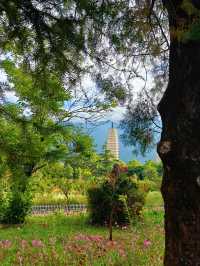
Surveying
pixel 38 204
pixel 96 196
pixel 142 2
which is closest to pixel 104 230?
pixel 96 196

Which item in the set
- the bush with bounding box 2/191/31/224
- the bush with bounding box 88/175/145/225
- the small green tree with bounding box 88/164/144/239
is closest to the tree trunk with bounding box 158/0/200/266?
the small green tree with bounding box 88/164/144/239

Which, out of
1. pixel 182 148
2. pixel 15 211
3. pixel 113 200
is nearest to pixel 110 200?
pixel 113 200

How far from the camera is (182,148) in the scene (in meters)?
3.15

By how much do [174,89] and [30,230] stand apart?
8.45 m

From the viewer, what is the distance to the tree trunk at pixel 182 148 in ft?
10.3

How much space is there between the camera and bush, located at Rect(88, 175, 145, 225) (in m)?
11.8

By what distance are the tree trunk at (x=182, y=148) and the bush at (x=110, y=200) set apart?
27.4 feet

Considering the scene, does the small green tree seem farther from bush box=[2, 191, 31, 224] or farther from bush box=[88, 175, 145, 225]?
bush box=[2, 191, 31, 224]

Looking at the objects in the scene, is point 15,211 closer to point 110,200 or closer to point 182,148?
point 110,200

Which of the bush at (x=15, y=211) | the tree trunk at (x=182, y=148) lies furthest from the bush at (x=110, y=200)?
the tree trunk at (x=182, y=148)

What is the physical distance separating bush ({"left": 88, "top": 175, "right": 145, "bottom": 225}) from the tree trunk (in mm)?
8346

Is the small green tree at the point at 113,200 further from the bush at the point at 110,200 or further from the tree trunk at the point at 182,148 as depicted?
the tree trunk at the point at 182,148

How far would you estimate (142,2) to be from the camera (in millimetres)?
3844

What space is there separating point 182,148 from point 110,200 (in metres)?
8.81
